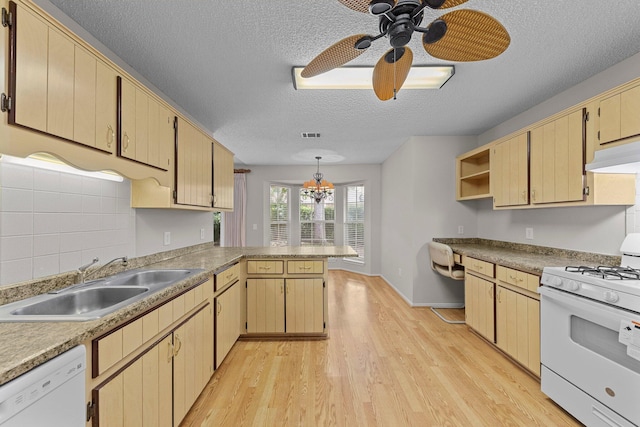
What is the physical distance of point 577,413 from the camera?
1.71 m

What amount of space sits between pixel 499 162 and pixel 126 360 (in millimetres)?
3692

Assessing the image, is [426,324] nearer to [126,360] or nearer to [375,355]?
[375,355]

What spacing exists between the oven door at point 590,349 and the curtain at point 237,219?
5.25m

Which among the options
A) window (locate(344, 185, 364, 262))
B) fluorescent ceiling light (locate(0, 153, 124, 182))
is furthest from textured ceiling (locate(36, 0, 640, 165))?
window (locate(344, 185, 364, 262))

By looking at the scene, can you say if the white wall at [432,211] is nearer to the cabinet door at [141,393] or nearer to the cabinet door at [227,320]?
the cabinet door at [227,320]

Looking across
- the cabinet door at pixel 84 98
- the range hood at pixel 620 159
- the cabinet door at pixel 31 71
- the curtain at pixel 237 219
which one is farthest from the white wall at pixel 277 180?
the cabinet door at pixel 31 71

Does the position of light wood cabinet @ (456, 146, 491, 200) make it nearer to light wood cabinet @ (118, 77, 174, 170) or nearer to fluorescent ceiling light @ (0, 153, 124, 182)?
light wood cabinet @ (118, 77, 174, 170)

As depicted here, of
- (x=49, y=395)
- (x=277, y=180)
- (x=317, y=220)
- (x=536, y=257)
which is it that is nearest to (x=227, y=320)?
(x=49, y=395)

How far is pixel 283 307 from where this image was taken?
292cm

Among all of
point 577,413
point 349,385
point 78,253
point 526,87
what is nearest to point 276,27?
point 78,253

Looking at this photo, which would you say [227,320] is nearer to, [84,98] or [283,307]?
[283,307]

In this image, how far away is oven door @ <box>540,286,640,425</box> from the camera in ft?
4.78

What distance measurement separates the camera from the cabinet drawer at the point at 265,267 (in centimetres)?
291

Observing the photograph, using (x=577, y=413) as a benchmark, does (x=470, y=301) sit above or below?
above
